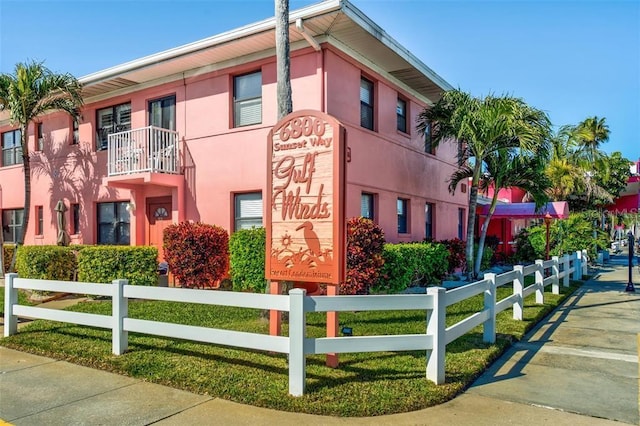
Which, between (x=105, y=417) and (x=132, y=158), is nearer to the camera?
(x=105, y=417)

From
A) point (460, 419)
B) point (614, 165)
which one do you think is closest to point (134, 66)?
point (460, 419)

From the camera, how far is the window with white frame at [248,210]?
12109mm

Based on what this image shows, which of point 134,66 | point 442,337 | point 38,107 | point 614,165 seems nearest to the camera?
point 442,337

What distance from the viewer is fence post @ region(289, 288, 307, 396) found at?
4.75m

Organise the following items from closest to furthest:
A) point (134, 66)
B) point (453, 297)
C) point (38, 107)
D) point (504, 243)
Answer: point (453, 297)
point (134, 66)
point (38, 107)
point (504, 243)

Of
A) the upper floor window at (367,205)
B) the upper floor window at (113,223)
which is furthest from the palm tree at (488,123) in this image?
the upper floor window at (113,223)

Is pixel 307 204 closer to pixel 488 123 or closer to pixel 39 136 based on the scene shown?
pixel 488 123

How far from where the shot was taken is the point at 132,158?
1323 centimetres

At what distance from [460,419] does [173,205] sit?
36.1 ft

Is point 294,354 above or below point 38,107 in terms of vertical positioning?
below

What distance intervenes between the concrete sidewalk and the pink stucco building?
20.6 ft

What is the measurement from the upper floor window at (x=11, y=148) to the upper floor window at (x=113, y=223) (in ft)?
20.4

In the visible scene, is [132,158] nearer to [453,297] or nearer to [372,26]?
[372,26]

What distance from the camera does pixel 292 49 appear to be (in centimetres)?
1138
